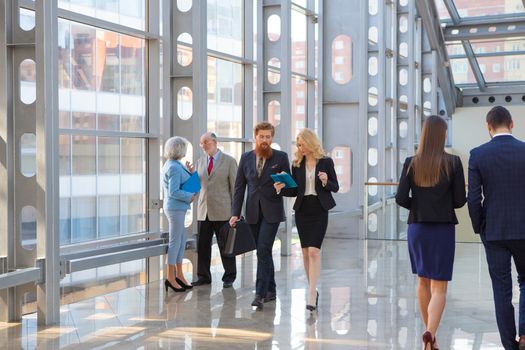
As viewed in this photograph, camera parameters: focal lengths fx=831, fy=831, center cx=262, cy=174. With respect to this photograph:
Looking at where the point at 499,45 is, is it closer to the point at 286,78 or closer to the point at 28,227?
the point at 286,78

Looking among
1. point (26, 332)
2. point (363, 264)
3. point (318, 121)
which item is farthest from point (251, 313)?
→ point (318, 121)

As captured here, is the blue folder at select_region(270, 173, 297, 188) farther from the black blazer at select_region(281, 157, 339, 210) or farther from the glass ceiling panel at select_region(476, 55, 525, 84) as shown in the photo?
the glass ceiling panel at select_region(476, 55, 525, 84)

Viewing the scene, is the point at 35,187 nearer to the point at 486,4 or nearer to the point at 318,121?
the point at 318,121

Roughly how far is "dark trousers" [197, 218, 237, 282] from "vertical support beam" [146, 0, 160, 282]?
0.68m

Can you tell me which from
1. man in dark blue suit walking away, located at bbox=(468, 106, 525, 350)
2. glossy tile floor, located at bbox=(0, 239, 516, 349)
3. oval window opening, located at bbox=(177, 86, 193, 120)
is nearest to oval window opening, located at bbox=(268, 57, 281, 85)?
oval window opening, located at bbox=(177, 86, 193, 120)

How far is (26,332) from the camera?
5621 millimetres

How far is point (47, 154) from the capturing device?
225 inches

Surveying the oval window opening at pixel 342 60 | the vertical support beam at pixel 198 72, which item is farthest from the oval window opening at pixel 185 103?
the oval window opening at pixel 342 60

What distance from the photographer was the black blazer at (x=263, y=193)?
634 centimetres

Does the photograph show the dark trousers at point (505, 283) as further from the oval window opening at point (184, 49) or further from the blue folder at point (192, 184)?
the oval window opening at point (184, 49)

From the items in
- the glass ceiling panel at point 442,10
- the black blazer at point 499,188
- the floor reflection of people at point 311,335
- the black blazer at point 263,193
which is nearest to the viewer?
the black blazer at point 499,188

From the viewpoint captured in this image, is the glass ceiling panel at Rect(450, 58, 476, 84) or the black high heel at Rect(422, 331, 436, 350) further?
the glass ceiling panel at Rect(450, 58, 476, 84)

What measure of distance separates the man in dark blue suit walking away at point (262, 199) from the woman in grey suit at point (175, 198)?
0.71 meters

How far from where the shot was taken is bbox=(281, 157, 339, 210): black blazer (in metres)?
6.16
